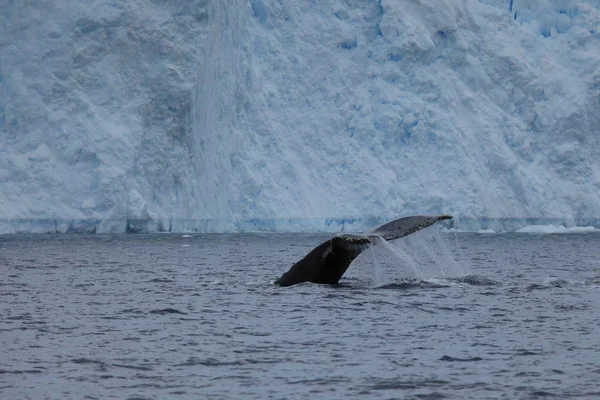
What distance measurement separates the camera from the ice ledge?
42781mm

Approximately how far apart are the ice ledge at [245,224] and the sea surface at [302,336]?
19726 mm

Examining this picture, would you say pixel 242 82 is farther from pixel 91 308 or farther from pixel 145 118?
pixel 91 308

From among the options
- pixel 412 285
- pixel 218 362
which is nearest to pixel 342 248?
pixel 218 362

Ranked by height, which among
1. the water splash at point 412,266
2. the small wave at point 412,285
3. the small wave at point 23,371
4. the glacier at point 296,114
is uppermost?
the glacier at point 296,114

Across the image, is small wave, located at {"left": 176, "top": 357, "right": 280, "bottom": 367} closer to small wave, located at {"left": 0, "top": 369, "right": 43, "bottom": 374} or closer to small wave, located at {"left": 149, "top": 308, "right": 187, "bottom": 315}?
small wave, located at {"left": 0, "top": 369, "right": 43, "bottom": 374}

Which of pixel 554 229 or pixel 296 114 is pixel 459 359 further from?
pixel 554 229

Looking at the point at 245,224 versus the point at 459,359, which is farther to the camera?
the point at 245,224

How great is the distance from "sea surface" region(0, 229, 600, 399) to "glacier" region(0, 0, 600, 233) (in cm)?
2036

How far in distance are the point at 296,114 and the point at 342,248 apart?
37920 millimetres

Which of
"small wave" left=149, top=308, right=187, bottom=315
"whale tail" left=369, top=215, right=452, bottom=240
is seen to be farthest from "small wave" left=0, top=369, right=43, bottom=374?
"whale tail" left=369, top=215, right=452, bottom=240

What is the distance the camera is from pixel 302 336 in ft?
39.7

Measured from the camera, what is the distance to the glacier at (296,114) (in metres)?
42.8

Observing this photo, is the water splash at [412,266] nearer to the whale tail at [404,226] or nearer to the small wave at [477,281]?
the whale tail at [404,226]

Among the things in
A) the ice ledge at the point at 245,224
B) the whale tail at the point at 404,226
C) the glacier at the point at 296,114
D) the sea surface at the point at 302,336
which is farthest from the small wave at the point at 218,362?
the ice ledge at the point at 245,224
